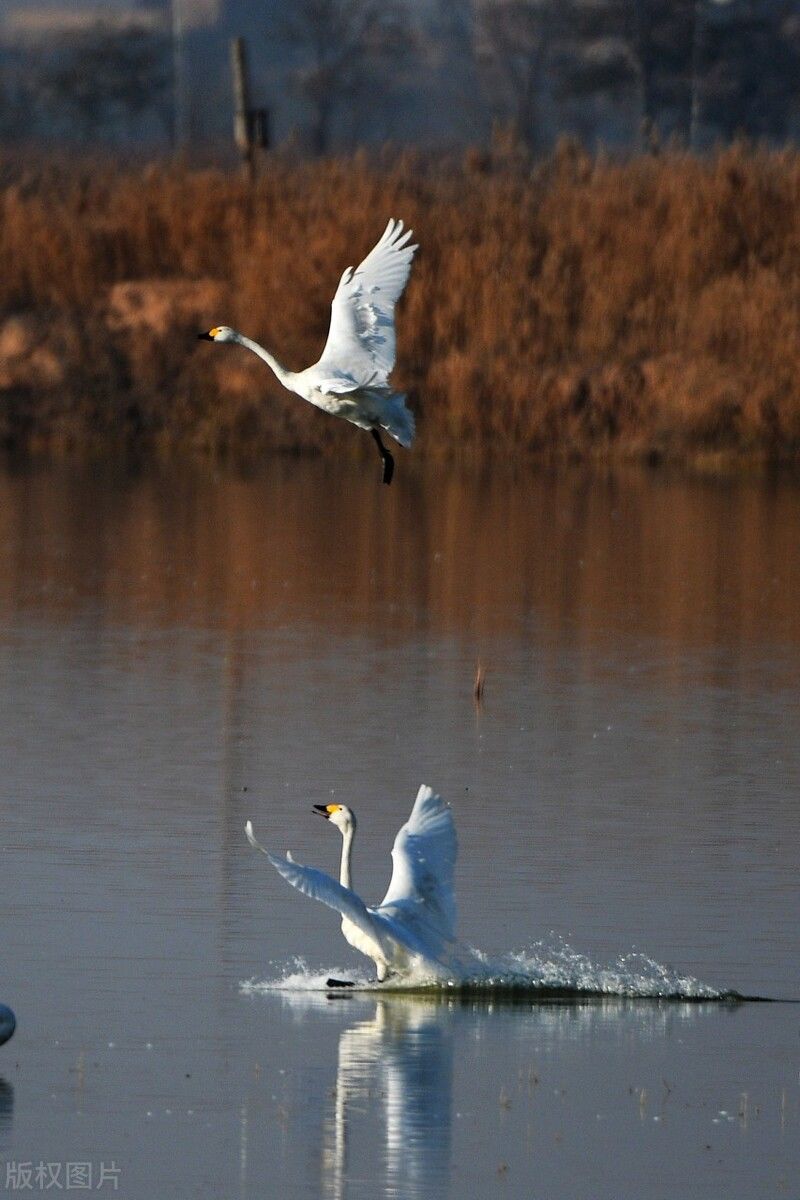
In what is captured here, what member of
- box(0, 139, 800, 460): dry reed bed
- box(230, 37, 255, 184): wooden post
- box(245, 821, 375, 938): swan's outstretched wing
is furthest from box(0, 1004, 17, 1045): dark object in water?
box(230, 37, 255, 184): wooden post

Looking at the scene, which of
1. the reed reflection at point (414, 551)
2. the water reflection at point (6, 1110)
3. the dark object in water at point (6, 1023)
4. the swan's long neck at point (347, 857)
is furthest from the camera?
the reed reflection at point (414, 551)

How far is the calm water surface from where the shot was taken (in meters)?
7.60

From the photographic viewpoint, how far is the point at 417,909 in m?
9.23

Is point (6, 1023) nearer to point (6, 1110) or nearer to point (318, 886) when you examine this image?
point (6, 1110)

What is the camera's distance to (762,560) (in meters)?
20.0

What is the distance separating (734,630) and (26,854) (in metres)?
7.25

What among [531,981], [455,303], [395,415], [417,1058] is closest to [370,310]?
[395,415]

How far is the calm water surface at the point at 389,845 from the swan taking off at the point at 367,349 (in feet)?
4.99

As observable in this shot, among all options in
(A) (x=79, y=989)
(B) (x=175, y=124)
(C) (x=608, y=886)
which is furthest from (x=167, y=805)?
(B) (x=175, y=124)

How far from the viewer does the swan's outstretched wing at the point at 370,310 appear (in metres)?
11.5

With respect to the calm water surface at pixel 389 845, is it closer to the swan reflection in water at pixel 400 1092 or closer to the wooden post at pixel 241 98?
the swan reflection in water at pixel 400 1092

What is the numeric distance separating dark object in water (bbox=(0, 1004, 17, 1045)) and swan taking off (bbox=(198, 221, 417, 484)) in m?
3.75

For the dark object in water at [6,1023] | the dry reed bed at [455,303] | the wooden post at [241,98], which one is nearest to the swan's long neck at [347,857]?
the dark object in water at [6,1023]

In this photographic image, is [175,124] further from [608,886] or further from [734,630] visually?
[608,886]
